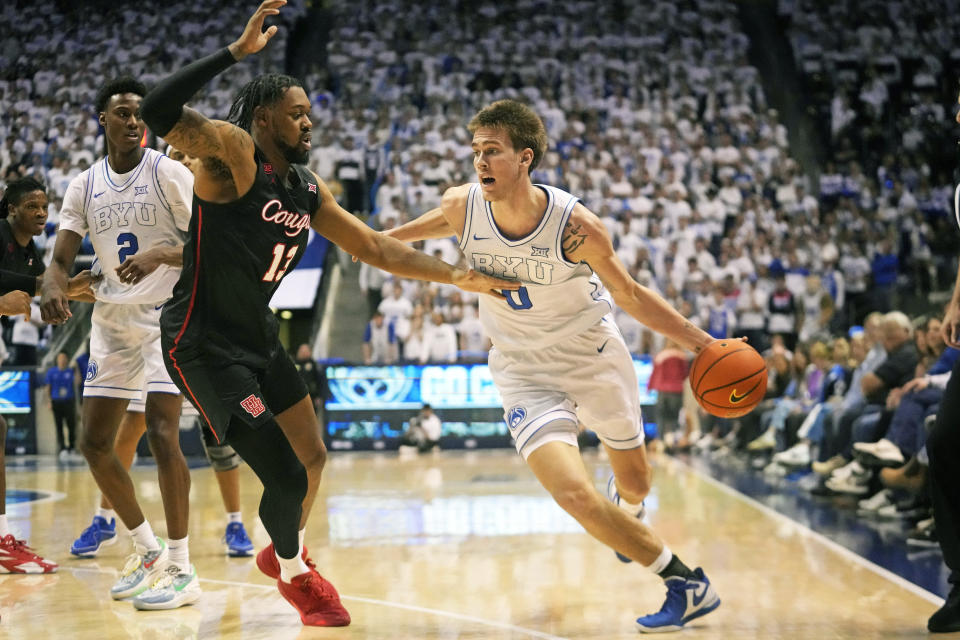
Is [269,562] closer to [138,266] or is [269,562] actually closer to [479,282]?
[138,266]

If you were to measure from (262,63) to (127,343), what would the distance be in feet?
55.3

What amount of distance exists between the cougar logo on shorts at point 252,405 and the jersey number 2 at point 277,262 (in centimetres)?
51

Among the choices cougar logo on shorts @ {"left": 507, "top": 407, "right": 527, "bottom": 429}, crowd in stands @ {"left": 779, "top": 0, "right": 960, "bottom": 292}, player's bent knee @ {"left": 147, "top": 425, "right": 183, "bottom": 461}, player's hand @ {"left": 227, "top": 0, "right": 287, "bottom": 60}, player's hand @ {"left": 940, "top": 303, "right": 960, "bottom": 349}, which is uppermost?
crowd in stands @ {"left": 779, "top": 0, "right": 960, "bottom": 292}

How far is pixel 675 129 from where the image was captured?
1923cm

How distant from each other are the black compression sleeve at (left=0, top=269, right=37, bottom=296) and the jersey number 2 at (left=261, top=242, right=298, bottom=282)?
58.2 inches

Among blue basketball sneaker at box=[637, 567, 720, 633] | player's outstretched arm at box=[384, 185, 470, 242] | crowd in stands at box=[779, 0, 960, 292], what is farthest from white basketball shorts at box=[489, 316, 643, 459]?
crowd in stands at box=[779, 0, 960, 292]

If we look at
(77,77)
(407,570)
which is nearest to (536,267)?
(407,570)

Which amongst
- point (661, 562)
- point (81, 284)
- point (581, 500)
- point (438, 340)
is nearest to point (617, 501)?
point (661, 562)

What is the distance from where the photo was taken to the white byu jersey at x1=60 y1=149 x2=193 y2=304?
5363 millimetres

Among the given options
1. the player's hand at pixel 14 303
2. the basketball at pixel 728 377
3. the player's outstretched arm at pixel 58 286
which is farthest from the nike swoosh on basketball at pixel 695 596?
the player's hand at pixel 14 303

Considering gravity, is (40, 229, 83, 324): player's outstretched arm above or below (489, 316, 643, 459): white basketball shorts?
above

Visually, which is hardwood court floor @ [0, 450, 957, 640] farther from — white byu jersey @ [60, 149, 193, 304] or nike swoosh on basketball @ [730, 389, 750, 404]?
white byu jersey @ [60, 149, 193, 304]

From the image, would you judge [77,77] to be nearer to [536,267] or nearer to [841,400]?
[841,400]

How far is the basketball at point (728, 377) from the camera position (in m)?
4.79
